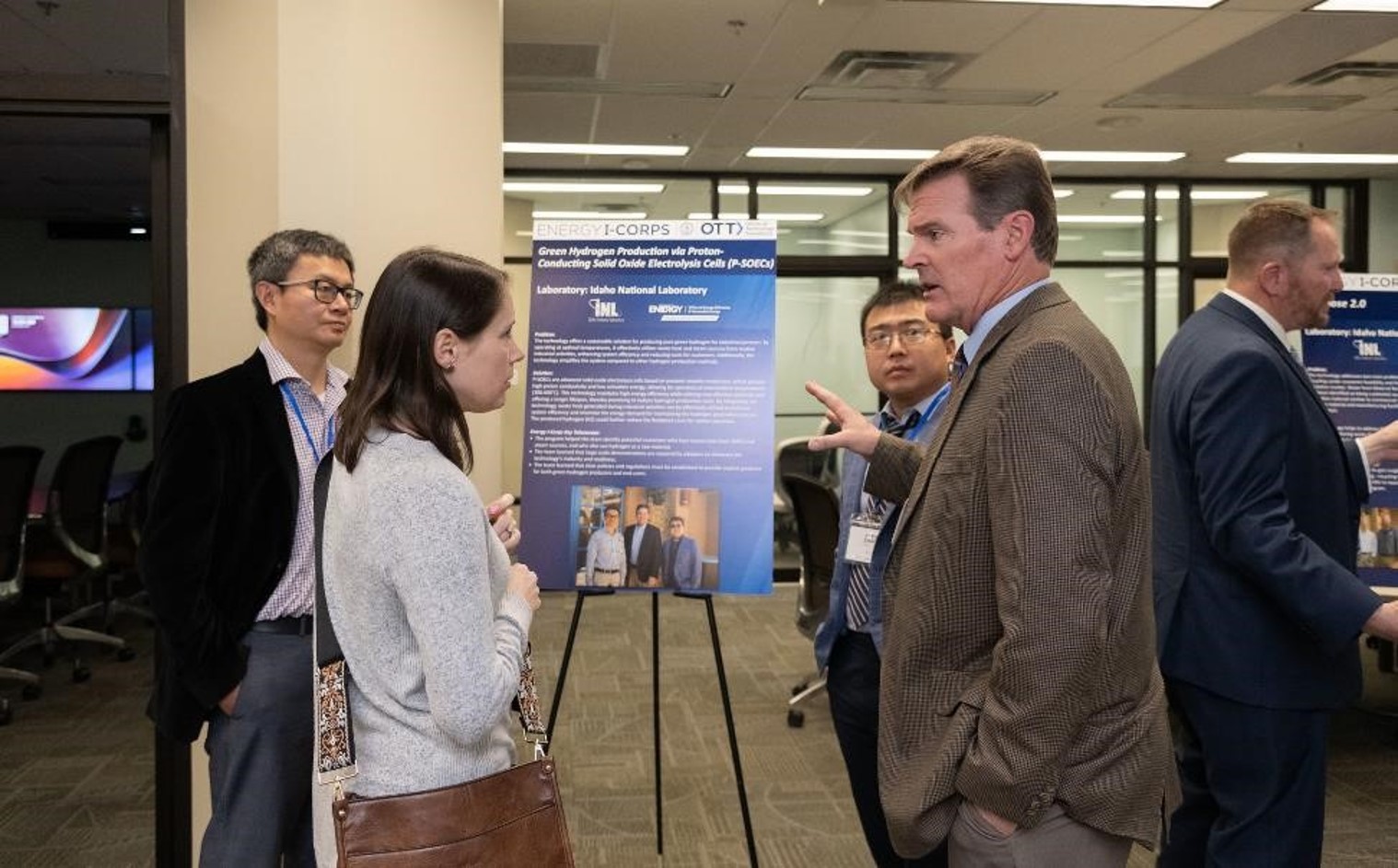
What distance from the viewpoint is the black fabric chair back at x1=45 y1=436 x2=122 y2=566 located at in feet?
18.9

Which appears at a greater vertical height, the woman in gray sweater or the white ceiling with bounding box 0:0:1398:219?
the white ceiling with bounding box 0:0:1398:219

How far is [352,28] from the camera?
9.71ft

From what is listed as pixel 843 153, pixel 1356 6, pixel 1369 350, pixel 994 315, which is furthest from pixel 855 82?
pixel 994 315

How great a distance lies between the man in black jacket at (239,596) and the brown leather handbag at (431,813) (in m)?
0.72

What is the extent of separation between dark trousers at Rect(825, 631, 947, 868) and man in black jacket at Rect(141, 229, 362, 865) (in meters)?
1.05

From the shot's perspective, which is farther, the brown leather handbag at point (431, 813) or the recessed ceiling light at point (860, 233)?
the recessed ceiling light at point (860, 233)

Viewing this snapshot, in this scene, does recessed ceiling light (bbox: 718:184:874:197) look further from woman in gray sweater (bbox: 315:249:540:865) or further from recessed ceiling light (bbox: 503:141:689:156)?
woman in gray sweater (bbox: 315:249:540:865)

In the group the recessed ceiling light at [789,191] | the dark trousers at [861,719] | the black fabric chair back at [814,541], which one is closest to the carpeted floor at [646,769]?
the black fabric chair back at [814,541]

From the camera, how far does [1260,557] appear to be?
219 centimetres

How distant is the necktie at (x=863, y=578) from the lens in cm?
236

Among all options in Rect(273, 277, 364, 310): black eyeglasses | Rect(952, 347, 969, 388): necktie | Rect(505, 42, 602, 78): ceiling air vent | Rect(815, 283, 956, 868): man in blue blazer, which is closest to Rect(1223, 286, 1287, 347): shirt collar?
Rect(815, 283, 956, 868): man in blue blazer

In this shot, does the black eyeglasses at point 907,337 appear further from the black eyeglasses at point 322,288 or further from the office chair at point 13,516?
the office chair at point 13,516

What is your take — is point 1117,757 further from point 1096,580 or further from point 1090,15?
point 1090,15

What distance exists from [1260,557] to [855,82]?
4.42 meters
